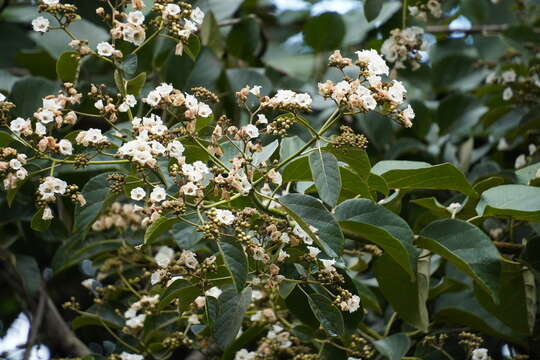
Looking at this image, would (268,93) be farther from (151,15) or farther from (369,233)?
(369,233)

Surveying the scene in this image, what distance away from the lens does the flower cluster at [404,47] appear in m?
2.07

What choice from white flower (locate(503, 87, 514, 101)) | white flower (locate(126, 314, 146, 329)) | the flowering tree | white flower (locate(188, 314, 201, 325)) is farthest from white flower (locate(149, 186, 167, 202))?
white flower (locate(503, 87, 514, 101))

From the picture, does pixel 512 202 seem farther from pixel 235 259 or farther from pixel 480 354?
pixel 235 259

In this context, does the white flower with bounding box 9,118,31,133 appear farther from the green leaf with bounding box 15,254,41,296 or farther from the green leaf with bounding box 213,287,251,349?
the green leaf with bounding box 15,254,41,296

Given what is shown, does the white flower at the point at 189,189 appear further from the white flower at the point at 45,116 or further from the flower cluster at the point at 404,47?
the flower cluster at the point at 404,47

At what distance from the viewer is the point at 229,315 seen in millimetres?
1453

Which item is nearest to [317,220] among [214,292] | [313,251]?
[313,251]

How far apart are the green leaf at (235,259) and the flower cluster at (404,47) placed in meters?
0.96

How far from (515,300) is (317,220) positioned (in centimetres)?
62

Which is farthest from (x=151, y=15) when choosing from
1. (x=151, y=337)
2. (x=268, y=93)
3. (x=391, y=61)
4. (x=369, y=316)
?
(x=369, y=316)

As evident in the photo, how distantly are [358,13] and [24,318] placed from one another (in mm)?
1666

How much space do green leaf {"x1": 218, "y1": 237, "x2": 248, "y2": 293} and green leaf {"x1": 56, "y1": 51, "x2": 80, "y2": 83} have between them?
1.57ft

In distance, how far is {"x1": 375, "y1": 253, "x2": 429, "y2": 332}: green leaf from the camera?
5.64 ft

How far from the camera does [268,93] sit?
2.43m
